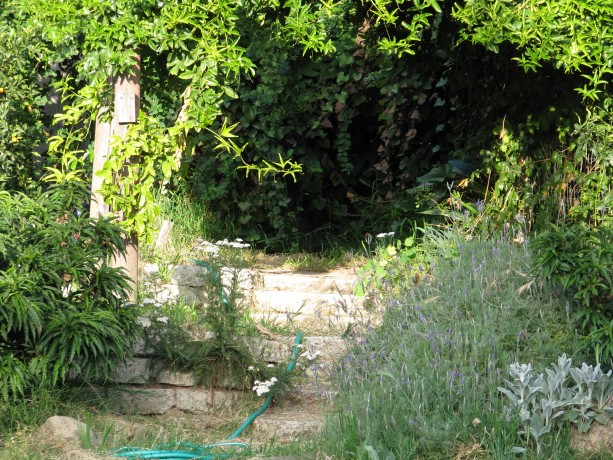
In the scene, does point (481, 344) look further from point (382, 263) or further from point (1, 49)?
point (1, 49)

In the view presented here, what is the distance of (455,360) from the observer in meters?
4.14

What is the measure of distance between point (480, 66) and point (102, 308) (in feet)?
12.1

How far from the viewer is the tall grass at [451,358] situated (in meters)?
3.76

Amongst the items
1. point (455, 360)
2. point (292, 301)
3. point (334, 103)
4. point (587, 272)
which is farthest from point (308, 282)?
point (587, 272)

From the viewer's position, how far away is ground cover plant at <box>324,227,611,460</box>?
3.76 meters

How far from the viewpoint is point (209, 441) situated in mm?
4445

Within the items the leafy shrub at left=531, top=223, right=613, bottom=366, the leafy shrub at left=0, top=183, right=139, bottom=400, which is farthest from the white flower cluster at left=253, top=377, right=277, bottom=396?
the leafy shrub at left=531, top=223, right=613, bottom=366

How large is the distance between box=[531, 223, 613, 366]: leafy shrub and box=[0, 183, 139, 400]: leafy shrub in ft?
7.08

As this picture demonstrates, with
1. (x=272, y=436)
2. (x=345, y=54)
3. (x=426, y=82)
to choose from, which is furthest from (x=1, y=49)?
(x=272, y=436)

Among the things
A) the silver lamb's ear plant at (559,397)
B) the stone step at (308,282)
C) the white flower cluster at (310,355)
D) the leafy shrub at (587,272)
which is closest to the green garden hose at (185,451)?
the white flower cluster at (310,355)

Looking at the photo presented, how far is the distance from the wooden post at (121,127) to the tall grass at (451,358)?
61.5 inches

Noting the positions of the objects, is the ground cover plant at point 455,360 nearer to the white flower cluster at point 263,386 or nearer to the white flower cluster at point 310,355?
the white flower cluster at point 310,355

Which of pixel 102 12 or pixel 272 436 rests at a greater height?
pixel 102 12

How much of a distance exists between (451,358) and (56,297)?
2.05m
